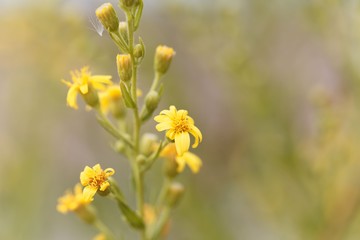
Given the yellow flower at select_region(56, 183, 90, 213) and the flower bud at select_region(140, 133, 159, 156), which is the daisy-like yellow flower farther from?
the yellow flower at select_region(56, 183, 90, 213)

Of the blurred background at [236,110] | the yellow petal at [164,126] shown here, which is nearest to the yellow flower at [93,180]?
the yellow petal at [164,126]

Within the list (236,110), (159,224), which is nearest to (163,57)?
(159,224)

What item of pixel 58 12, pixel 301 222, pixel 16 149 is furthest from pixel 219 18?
pixel 16 149

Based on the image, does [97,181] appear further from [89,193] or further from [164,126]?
[164,126]

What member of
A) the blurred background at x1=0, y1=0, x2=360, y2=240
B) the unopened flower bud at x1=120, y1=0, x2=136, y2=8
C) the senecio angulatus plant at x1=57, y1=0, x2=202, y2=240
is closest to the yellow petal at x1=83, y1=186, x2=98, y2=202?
the senecio angulatus plant at x1=57, y1=0, x2=202, y2=240

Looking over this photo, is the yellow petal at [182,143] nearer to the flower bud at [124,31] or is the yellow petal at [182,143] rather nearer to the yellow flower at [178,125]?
the yellow flower at [178,125]

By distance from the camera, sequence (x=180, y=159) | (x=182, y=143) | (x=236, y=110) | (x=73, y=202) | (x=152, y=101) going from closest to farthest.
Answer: (x=182, y=143)
(x=152, y=101)
(x=180, y=159)
(x=73, y=202)
(x=236, y=110)

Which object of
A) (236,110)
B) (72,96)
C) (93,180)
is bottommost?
A: (236,110)
